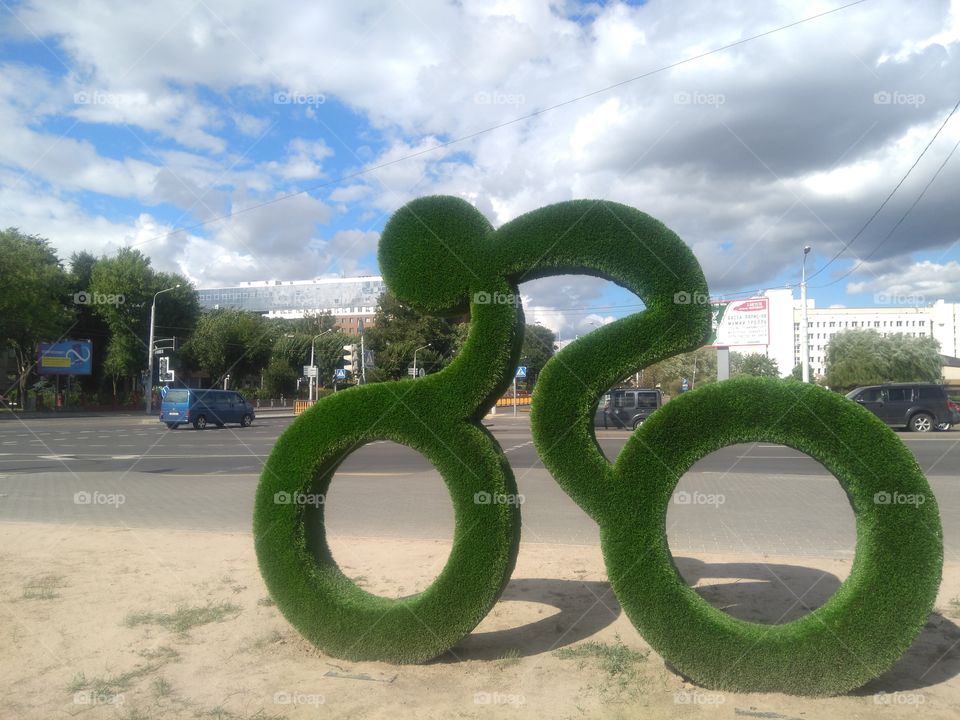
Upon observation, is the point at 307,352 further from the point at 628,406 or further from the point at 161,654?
the point at 161,654

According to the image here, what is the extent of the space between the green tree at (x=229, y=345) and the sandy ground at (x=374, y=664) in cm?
4777

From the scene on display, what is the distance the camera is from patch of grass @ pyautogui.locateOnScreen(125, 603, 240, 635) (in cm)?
527

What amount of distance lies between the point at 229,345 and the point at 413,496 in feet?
152

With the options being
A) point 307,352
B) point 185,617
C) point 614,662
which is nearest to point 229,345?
point 307,352

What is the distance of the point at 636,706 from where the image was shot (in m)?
4.01

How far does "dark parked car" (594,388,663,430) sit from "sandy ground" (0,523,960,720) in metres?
21.2

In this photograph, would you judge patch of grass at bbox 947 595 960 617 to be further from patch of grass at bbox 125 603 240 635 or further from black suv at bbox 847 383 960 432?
black suv at bbox 847 383 960 432

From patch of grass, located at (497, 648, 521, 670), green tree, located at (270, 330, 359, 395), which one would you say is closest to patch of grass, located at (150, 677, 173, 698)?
patch of grass, located at (497, 648, 521, 670)

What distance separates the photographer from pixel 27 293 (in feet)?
124

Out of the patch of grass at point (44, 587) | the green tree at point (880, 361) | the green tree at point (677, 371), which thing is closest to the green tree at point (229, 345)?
the green tree at point (677, 371)

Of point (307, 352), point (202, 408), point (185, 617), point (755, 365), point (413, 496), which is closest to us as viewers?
point (185, 617)

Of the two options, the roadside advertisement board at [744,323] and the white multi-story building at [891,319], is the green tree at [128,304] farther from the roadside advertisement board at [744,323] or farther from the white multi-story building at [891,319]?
the white multi-story building at [891,319]

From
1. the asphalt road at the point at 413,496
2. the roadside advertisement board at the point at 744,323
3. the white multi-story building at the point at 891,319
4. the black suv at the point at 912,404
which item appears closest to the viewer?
the asphalt road at the point at 413,496

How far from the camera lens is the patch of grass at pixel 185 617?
527 centimetres
